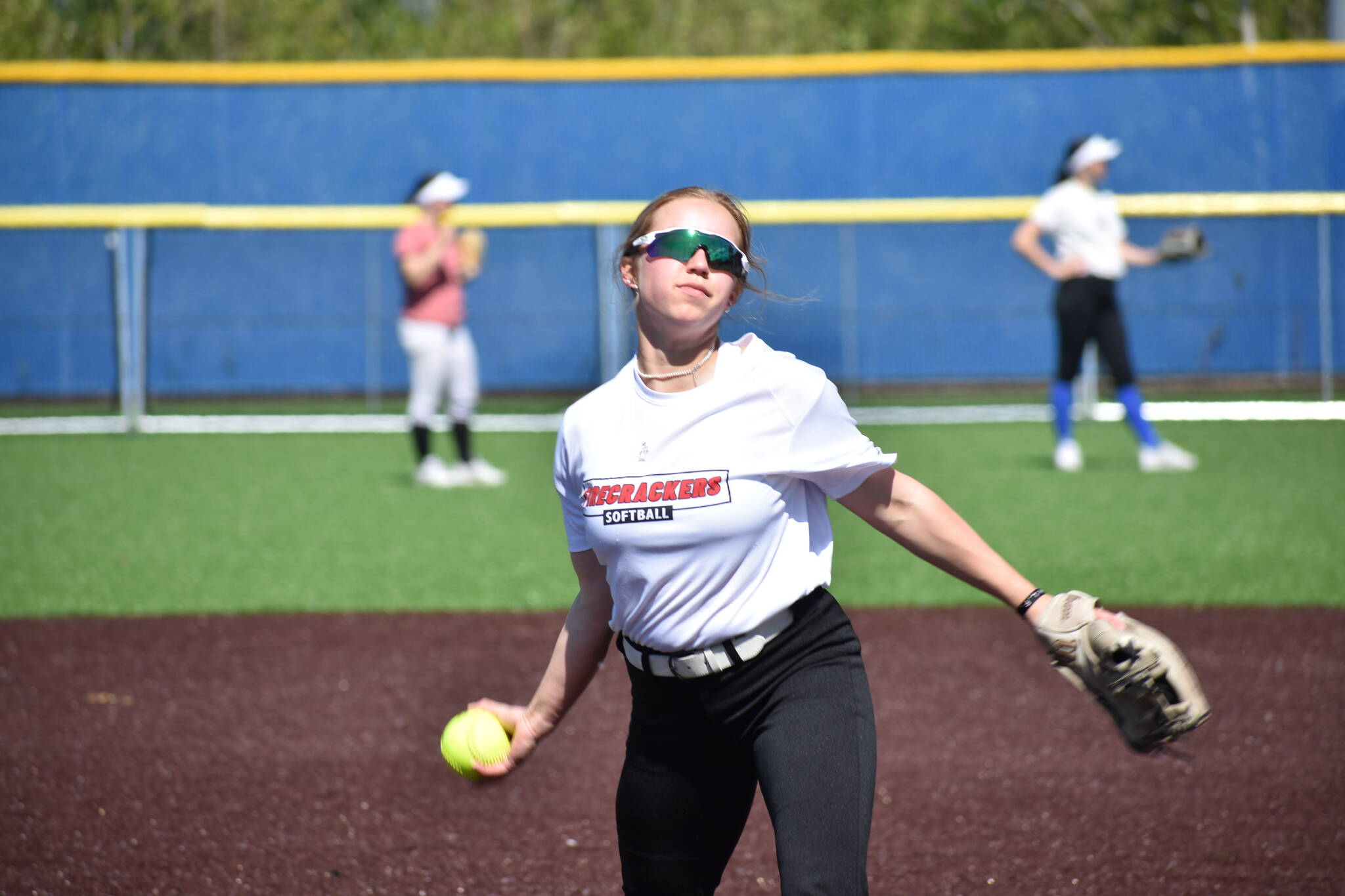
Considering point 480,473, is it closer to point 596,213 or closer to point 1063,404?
point 1063,404

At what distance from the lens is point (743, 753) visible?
105 inches

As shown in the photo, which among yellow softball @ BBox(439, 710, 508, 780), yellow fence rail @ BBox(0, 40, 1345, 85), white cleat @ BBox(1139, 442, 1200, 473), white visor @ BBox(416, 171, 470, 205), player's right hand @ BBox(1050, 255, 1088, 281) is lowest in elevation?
white cleat @ BBox(1139, 442, 1200, 473)

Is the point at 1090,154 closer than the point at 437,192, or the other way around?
the point at 437,192

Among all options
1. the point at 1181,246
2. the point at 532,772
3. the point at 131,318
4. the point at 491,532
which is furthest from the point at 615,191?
the point at 532,772

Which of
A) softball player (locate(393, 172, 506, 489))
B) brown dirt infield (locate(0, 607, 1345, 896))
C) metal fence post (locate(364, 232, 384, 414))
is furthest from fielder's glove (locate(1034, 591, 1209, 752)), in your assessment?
metal fence post (locate(364, 232, 384, 414))

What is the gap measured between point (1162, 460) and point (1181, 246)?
2386mm

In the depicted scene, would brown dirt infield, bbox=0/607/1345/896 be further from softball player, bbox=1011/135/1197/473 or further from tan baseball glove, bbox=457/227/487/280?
tan baseball glove, bbox=457/227/487/280

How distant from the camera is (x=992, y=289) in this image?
19.9 m

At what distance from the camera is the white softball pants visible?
11.1 m

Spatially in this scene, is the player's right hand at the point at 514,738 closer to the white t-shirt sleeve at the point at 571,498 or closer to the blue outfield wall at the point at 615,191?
the white t-shirt sleeve at the point at 571,498

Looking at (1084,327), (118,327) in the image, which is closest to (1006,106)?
(1084,327)

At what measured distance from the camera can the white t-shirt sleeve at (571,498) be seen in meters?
2.72

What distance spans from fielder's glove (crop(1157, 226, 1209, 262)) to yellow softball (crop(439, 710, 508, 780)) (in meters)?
10.8

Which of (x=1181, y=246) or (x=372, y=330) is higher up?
(x=1181, y=246)
